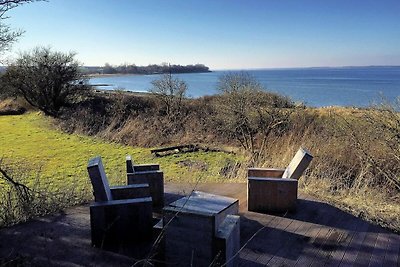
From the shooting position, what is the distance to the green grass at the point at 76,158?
7564 mm

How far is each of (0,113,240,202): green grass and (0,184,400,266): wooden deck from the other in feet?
5.33

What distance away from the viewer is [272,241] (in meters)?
3.47

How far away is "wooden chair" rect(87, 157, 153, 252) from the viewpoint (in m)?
3.34

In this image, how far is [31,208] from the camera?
4266mm

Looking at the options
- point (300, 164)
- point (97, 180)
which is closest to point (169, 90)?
point (300, 164)

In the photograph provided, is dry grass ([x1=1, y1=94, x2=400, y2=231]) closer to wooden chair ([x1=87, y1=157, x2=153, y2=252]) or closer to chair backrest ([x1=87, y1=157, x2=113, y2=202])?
wooden chair ([x1=87, y1=157, x2=153, y2=252])

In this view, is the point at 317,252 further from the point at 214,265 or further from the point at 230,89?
the point at 230,89

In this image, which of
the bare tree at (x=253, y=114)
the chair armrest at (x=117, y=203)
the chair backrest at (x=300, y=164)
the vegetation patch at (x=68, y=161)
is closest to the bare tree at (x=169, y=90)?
the vegetation patch at (x=68, y=161)

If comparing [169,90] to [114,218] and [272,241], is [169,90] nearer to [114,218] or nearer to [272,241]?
[114,218]

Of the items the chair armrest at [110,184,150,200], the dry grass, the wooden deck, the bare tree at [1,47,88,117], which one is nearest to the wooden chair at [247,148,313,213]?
the wooden deck

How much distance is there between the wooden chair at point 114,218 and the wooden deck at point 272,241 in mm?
174

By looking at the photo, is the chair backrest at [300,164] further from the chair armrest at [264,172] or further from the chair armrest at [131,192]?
the chair armrest at [131,192]

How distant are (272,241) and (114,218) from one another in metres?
1.55

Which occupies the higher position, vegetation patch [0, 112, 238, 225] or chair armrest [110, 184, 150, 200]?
chair armrest [110, 184, 150, 200]
